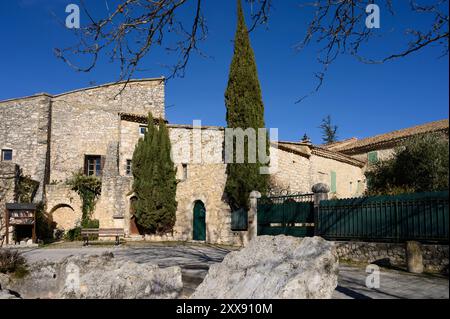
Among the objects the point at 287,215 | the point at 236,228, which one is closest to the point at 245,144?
the point at 236,228

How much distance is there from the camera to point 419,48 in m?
5.24

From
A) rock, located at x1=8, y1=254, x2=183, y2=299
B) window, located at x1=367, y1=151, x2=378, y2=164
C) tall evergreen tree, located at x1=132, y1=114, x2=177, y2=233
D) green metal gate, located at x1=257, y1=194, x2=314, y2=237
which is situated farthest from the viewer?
window, located at x1=367, y1=151, x2=378, y2=164

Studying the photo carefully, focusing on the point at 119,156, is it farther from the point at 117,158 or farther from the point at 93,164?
the point at 93,164

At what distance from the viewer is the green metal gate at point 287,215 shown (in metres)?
12.9

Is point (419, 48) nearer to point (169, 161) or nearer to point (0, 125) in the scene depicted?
point (169, 161)

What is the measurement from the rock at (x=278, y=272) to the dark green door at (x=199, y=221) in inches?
626

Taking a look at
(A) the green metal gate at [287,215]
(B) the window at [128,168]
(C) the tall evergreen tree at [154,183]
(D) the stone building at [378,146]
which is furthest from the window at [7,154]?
(D) the stone building at [378,146]

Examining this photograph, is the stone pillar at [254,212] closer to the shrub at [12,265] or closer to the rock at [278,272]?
the shrub at [12,265]

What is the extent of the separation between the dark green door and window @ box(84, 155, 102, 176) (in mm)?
7969

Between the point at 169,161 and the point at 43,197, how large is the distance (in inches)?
312

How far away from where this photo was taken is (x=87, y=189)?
22781 millimetres

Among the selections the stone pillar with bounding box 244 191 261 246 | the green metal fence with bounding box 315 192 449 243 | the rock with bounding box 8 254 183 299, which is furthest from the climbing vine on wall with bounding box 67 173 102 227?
the rock with bounding box 8 254 183 299

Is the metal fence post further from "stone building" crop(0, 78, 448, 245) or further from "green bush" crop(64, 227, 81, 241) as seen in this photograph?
"green bush" crop(64, 227, 81, 241)

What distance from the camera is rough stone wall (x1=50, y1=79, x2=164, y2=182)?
2472 centimetres
